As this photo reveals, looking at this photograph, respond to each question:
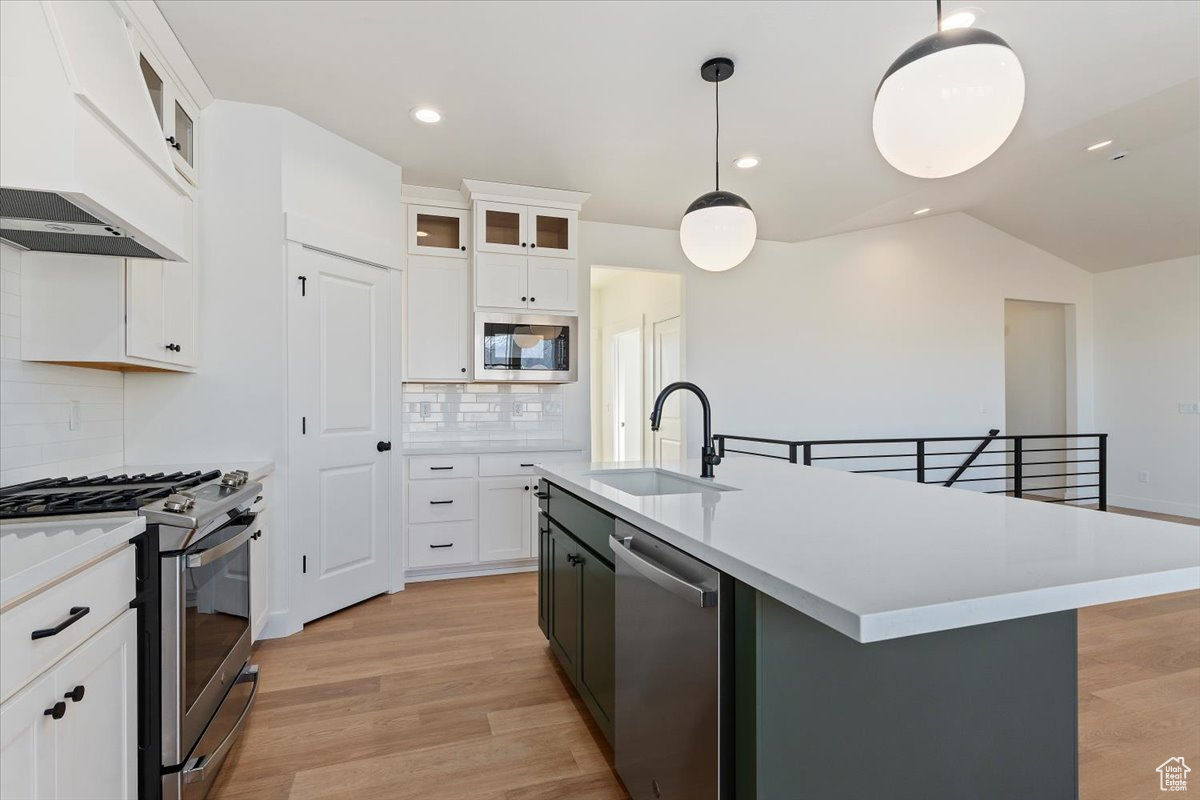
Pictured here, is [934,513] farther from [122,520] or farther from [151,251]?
[151,251]

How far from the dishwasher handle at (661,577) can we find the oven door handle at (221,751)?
4.15ft

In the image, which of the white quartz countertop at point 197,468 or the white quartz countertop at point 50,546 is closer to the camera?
the white quartz countertop at point 50,546

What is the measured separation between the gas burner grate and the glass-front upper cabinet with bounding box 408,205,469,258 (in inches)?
87.0

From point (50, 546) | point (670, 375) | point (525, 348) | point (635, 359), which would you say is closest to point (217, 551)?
point (50, 546)

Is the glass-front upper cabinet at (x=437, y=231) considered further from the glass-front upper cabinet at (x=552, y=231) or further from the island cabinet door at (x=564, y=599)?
the island cabinet door at (x=564, y=599)

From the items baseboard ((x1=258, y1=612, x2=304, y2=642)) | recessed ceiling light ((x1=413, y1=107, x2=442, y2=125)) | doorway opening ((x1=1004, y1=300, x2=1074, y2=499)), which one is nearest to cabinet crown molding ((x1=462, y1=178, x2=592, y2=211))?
recessed ceiling light ((x1=413, y1=107, x2=442, y2=125))

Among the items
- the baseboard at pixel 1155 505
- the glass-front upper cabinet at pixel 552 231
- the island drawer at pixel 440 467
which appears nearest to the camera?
the island drawer at pixel 440 467

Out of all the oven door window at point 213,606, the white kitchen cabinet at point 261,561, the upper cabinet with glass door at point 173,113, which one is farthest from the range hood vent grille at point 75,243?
the white kitchen cabinet at point 261,561

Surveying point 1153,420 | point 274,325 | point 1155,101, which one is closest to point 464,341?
point 274,325

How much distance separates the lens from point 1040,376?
7.25m

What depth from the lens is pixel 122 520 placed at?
1420 mm

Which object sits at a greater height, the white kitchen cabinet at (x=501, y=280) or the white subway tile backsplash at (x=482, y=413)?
the white kitchen cabinet at (x=501, y=280)

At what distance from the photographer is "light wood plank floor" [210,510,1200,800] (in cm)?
175

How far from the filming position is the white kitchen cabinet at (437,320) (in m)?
3.89
